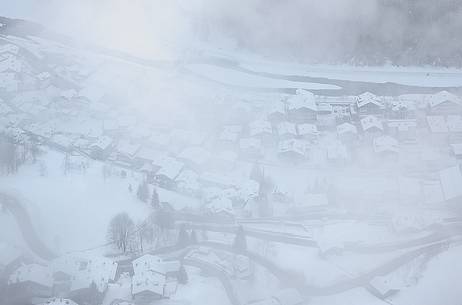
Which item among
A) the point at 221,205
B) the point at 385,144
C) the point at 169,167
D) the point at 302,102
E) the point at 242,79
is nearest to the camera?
the point at 221,205

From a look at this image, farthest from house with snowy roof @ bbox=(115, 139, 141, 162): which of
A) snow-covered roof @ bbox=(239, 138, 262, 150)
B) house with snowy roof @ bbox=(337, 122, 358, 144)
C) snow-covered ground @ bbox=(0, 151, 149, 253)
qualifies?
house with snowy roof @ bbox=(337, 122, 358, 144)

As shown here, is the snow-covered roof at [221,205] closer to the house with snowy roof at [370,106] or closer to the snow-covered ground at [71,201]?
the snow-covered ground at [71,201]

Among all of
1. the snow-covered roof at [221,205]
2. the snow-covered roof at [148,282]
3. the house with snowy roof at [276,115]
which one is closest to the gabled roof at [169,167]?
the snow-covered roof at [221,205]

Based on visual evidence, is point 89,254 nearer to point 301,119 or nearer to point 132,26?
point 301,119

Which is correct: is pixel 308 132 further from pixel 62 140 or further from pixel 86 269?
pixel 86 269

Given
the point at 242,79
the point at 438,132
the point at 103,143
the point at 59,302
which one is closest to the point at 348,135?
the point at 438,132

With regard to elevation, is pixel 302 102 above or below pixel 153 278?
above

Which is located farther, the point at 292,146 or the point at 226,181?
the point at 292,146
